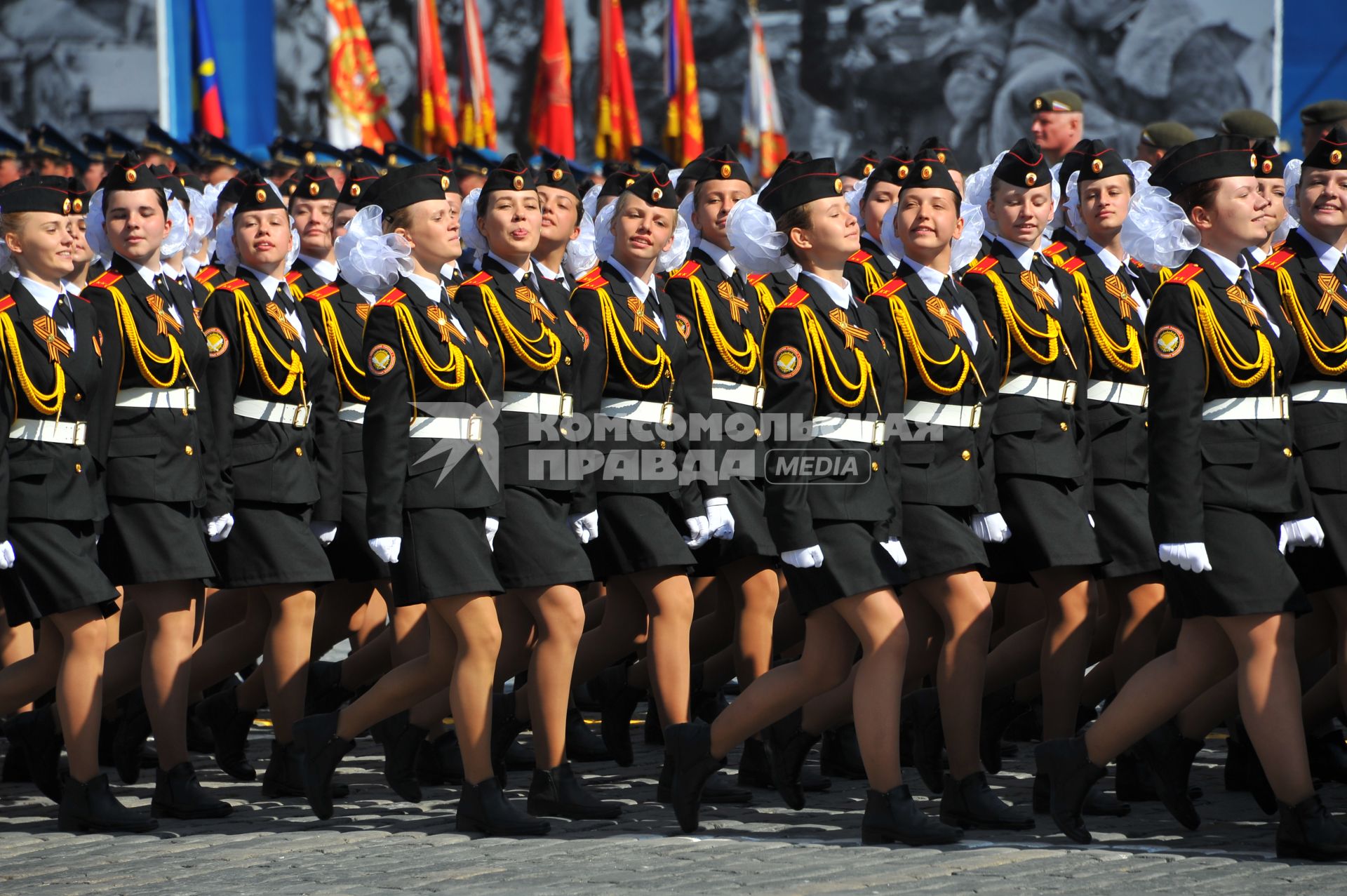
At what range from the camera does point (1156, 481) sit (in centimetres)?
526

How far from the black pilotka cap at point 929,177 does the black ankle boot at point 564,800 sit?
1901mm

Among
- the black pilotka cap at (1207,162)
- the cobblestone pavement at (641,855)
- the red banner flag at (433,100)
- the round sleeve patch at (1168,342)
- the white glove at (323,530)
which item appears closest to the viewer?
the cobblestone pavement at (641,855)

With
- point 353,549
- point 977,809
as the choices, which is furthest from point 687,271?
point 977,809

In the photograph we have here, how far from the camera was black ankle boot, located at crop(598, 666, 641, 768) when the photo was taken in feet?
22.7

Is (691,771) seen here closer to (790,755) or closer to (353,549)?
(790,755)

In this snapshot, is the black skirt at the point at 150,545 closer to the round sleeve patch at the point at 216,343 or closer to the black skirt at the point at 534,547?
the round sleeve patch at the point at 216,343

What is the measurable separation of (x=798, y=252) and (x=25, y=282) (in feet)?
7.06

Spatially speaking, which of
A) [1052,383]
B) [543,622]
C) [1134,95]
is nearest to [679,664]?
[543,622]

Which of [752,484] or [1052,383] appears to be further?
[752,484]

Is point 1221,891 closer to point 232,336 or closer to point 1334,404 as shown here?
point 1334,404

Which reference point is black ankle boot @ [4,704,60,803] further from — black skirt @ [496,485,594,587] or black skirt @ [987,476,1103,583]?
black skirt @ [987,476,1103,583]

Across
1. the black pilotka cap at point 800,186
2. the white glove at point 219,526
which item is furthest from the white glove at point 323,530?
the black pilotka cap at point 800,186

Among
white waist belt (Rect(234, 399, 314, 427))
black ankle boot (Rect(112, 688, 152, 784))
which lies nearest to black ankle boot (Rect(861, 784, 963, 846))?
white waist belt (Rect(234, 399, 314, 427))

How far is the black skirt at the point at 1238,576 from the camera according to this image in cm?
511
